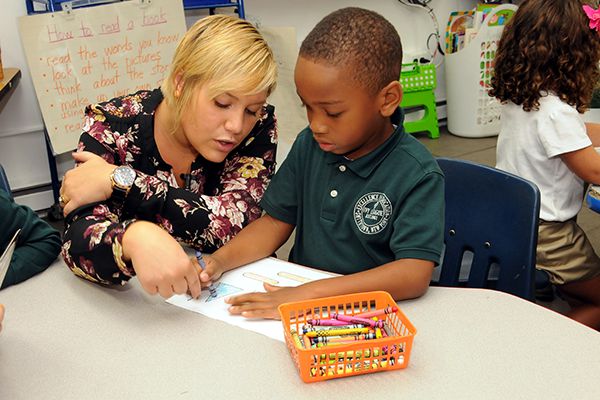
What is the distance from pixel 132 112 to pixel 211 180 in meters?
0.22

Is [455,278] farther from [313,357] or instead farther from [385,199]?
[313,357]

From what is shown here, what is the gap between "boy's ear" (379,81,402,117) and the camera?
0.98m

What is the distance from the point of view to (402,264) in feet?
3.04

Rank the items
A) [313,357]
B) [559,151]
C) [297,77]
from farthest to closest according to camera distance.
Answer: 1. [559,151]
2. [297,77]
3. [313,357]

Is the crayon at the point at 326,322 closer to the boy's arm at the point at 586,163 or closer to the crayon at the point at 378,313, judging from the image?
the crayon at the point at 378,313

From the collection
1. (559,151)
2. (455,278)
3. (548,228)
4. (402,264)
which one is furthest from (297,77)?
(548,228)

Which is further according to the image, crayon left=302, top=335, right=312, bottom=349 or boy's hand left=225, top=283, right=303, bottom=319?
boy's hand left=225, top=283, right=303, bottom=319

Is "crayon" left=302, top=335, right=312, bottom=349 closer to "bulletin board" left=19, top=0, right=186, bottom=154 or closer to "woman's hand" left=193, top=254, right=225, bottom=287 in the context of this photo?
"woman's hand" left=193, top=254, right=225, bottom=287

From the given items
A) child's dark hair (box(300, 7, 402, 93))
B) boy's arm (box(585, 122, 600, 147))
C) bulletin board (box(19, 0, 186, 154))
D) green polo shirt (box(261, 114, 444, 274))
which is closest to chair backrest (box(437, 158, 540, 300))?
green polo shirt (box(261, 114, 444, 274))

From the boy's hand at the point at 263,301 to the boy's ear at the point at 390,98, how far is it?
35cm

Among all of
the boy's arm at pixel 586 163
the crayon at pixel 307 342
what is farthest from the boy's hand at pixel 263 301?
the boy's arm at pixel 586 163

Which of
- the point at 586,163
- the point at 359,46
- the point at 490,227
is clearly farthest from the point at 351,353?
the point at 586,163

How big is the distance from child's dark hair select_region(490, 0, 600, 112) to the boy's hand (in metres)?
1.15

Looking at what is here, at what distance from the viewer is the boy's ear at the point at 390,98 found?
0.98 m
